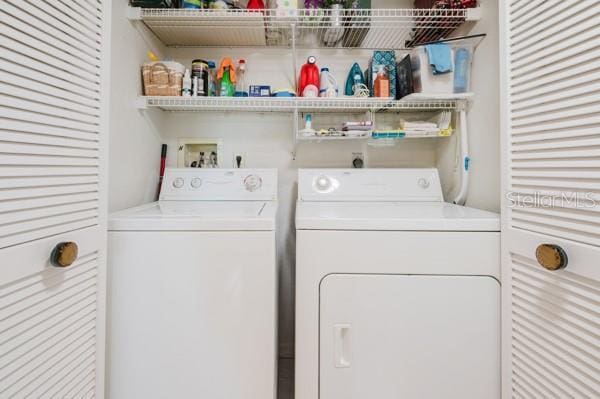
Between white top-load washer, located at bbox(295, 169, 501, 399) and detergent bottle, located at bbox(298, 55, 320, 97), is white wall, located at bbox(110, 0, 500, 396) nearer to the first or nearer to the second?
detergent bottle, located at bbox(298, 55, 320, 97)

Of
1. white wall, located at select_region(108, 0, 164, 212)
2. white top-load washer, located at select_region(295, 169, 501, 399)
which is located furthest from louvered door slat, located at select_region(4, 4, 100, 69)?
white top-load washer, located at select_region(295, 169, 501, 399)

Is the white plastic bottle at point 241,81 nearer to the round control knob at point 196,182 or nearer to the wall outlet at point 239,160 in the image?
the wall outlet at point 239,160

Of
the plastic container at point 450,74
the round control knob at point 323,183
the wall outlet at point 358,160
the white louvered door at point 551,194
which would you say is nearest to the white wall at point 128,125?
the round control knob at point 323,183

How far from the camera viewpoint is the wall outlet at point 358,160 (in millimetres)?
1917

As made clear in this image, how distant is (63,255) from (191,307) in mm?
436

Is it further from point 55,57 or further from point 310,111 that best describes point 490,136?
point 55,57

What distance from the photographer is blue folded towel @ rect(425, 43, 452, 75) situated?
147 centimetres

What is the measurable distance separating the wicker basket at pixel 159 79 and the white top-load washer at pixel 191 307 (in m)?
0.89

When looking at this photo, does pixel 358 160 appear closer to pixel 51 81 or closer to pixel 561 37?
pixel 561 37

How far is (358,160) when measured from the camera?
1919 mm

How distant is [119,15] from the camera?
4.65 feet

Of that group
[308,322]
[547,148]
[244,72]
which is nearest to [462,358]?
[308,322]

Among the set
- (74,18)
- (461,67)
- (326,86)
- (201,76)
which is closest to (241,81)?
(201,76)

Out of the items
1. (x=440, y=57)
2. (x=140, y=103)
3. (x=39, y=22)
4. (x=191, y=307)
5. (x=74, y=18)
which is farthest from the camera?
(x=140, y=103)
